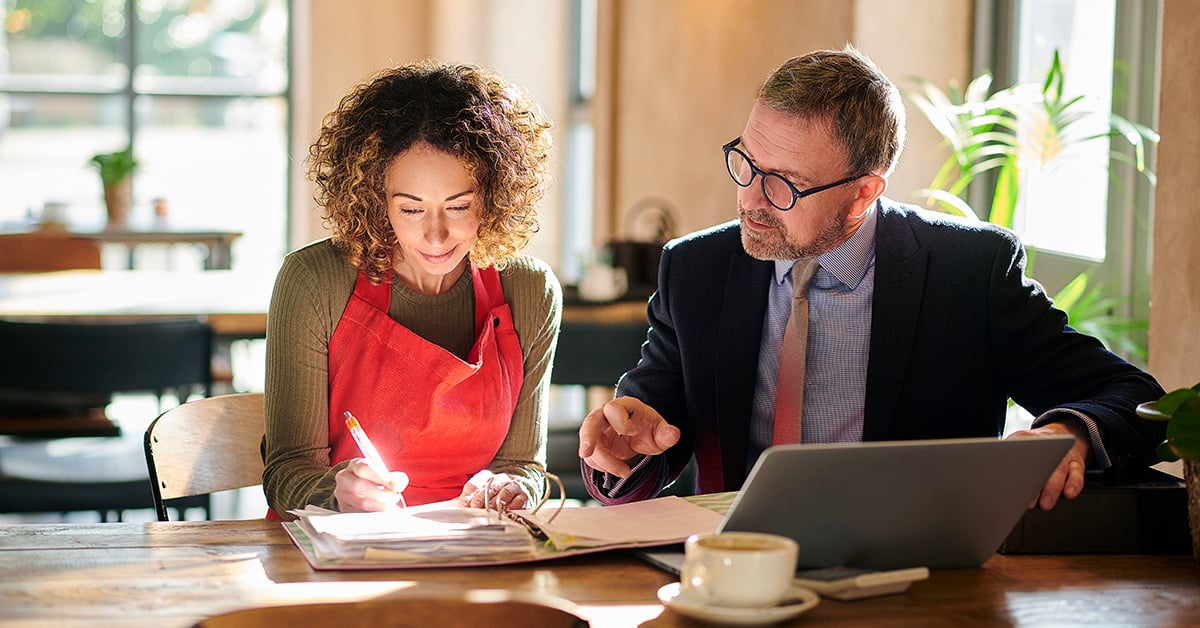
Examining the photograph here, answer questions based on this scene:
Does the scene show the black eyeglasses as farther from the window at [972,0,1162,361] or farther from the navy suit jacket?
the window at [972,0,1162,361]

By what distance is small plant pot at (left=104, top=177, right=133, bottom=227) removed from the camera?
635cm

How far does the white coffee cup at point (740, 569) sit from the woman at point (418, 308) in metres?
0.64

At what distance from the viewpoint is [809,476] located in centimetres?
118

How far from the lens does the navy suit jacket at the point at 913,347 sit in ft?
5.98

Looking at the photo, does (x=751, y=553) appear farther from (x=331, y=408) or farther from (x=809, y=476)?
(x=331, y=408)

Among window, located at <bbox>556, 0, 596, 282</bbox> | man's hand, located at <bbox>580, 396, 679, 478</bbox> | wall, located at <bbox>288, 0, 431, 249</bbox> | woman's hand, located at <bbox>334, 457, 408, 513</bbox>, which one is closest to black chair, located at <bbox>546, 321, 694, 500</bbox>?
man's hand, located at <bbox>580, 396, 679, 478</bbox>

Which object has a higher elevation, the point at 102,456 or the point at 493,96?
the point at 493,96

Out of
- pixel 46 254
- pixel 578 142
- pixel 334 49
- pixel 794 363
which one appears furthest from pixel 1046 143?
pixel 334 49

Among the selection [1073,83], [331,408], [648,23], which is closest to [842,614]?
[331,408]

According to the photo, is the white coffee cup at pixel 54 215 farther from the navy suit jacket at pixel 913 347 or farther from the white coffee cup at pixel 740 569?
the white coffee cup at pixel 740 569

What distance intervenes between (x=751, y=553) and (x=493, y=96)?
107cm

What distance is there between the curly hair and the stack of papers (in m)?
0.55

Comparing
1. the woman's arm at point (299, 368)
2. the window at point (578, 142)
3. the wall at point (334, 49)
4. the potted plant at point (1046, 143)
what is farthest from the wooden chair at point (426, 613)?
the wall at point (334, 49)

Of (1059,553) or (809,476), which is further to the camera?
(1059,553)
